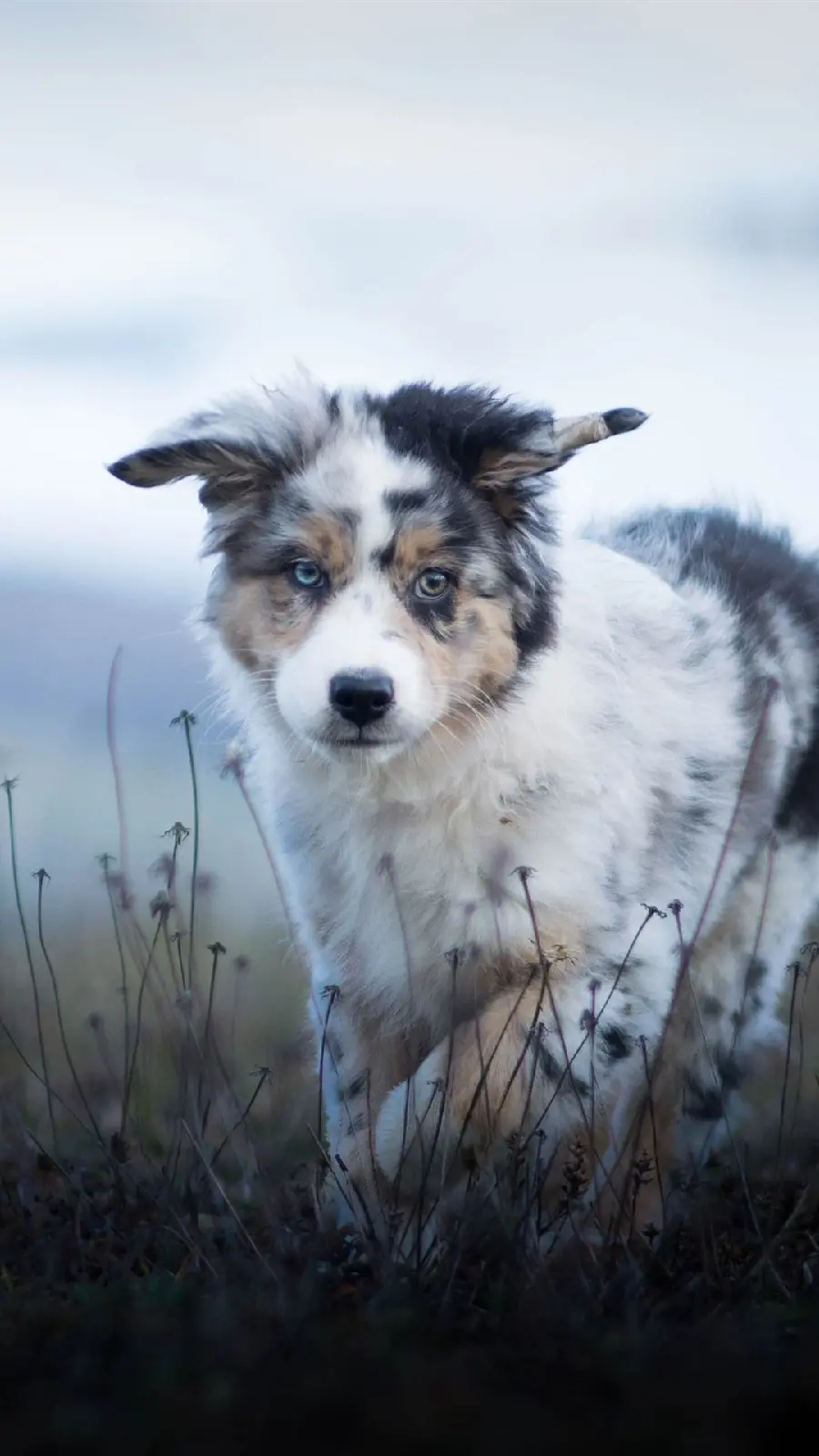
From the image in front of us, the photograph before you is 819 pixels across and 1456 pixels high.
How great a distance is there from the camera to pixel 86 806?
568 centimetres

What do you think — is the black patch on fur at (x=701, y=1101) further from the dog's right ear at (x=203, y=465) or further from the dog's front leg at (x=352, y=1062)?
the dog's right ear at (x=203, y=465)

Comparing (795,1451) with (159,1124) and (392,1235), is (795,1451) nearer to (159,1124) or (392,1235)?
(392,1235)

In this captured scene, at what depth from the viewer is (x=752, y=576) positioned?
5.41 metres

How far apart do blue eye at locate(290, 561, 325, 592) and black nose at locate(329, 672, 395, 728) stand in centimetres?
44

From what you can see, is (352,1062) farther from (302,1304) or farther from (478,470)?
(302,1304)

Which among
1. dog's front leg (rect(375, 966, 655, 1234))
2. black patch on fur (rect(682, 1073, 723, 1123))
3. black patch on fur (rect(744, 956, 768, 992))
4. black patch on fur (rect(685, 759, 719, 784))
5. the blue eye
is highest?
the blue eye

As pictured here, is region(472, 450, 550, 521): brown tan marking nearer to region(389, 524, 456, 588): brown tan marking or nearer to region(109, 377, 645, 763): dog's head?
region(109, 377, 645, 763): dog's head

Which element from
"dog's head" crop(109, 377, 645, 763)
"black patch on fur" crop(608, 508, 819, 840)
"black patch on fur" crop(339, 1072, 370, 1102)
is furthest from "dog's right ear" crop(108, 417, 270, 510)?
"black patch on fur" crop(339, 1072, 370, 1102)

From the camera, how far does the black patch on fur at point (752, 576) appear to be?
5.21m

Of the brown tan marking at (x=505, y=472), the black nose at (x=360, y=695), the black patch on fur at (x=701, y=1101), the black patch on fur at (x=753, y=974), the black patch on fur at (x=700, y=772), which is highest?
the brown tan marking at (x=505, y=472)

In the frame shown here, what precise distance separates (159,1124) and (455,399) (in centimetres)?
272

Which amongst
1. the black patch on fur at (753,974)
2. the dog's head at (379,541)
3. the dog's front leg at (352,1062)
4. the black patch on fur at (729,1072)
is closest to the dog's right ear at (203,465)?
the dog's head at (379,541)

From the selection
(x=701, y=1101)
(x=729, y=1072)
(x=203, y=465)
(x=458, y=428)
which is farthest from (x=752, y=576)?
(x=203, y=465)

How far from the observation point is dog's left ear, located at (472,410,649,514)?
412cm
